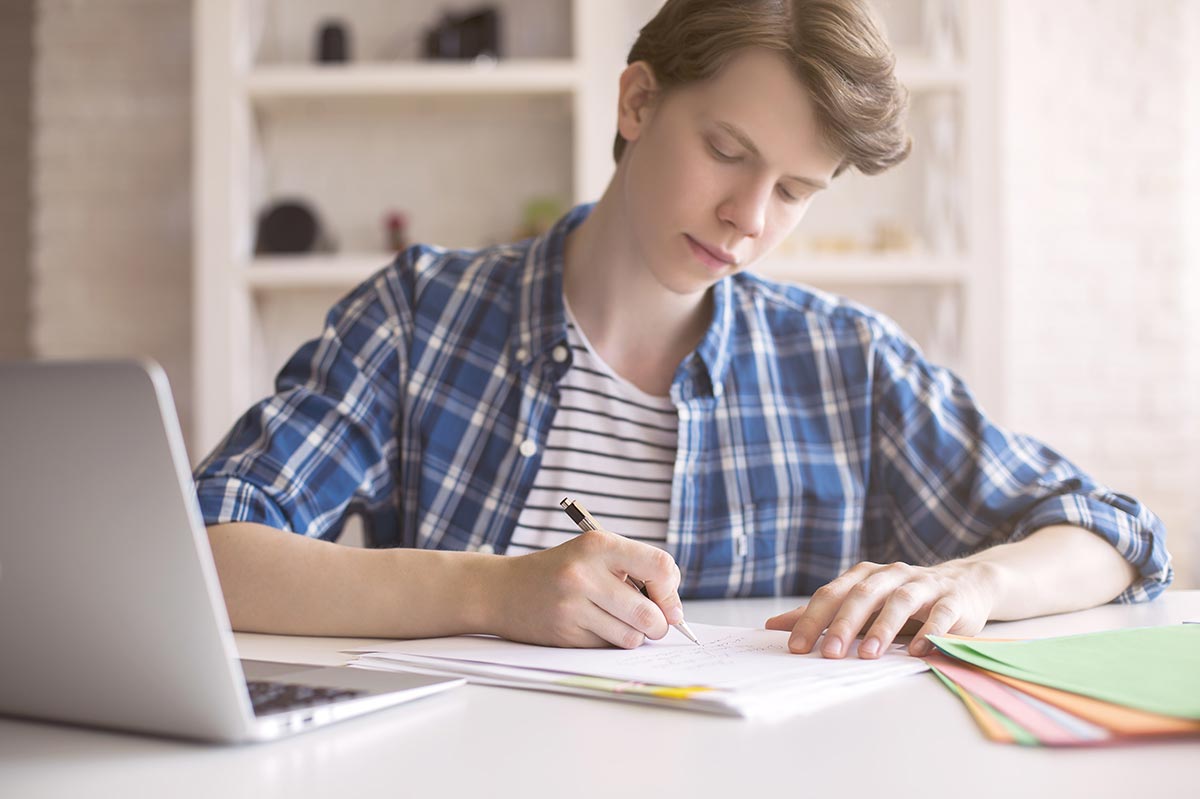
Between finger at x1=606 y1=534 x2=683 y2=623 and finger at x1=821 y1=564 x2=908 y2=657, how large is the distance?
0.43 feet

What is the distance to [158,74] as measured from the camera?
3.63 metres

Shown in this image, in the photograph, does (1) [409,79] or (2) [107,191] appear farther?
(2) [107,191]

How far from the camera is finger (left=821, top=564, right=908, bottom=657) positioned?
904 mm

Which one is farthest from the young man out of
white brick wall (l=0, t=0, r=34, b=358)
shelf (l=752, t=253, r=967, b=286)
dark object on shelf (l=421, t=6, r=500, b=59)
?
white brick wall (l=0, t=0, r=34, b=358)

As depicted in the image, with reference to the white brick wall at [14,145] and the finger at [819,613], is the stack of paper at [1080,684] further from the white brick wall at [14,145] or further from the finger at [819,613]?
the white brick wall at [14,145]

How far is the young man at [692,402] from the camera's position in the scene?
130cm

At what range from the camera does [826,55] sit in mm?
1283

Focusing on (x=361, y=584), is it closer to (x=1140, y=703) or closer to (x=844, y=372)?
(x=1140, y=703)

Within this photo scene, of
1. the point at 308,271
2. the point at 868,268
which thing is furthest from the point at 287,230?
the point at 868,268

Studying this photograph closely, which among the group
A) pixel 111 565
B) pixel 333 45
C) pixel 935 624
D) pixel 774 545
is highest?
pixel 333 45

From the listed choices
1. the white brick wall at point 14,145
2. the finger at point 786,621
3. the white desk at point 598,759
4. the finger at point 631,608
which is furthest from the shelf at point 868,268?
the white brick wall at point 14,145

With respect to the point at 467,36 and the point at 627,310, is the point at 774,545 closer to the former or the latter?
the point at 627,310

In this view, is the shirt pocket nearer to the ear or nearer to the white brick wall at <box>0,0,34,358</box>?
the ear

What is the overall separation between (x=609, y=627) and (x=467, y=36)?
9.08 feet
